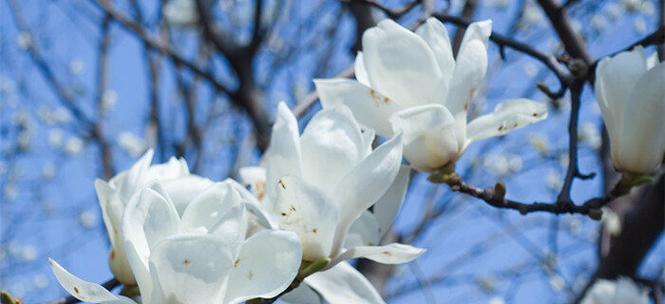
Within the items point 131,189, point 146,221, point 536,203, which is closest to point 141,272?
point 146,221

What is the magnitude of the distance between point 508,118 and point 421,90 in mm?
75

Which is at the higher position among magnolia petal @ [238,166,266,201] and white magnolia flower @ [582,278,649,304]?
magnolia petal @ [238,166,266,201]

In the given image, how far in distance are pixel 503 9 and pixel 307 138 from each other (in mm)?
4046

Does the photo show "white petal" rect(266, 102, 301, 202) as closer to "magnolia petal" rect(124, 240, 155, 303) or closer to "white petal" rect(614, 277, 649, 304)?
"magnolia petal" rect(124, 240, 155, 303)

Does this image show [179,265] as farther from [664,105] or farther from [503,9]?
[503,9]

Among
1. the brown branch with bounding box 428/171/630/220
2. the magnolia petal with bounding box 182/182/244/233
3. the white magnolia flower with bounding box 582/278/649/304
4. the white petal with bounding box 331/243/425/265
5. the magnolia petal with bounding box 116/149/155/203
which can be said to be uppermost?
the magnolia petal with bounding box 182/182/244/233

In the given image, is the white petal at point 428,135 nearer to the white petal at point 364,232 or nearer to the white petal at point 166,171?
the white petal at point 364,232

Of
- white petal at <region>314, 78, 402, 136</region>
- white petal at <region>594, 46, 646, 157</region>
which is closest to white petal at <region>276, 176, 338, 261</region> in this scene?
white petal at <region>314, 78, 402, 136</region>

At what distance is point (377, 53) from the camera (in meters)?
0.71

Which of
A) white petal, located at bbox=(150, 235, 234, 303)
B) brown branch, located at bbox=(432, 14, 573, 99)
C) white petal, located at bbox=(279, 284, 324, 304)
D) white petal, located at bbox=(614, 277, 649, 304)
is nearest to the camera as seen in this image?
white petal, located at bbox=(150, 235, 234, 303)

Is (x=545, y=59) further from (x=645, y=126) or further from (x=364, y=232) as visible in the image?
(x=364, y=232)

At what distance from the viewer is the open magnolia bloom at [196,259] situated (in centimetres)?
54

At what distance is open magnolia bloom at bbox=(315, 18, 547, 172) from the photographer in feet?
2.26

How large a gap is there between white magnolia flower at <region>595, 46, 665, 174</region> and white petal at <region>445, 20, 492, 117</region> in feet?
0.38
